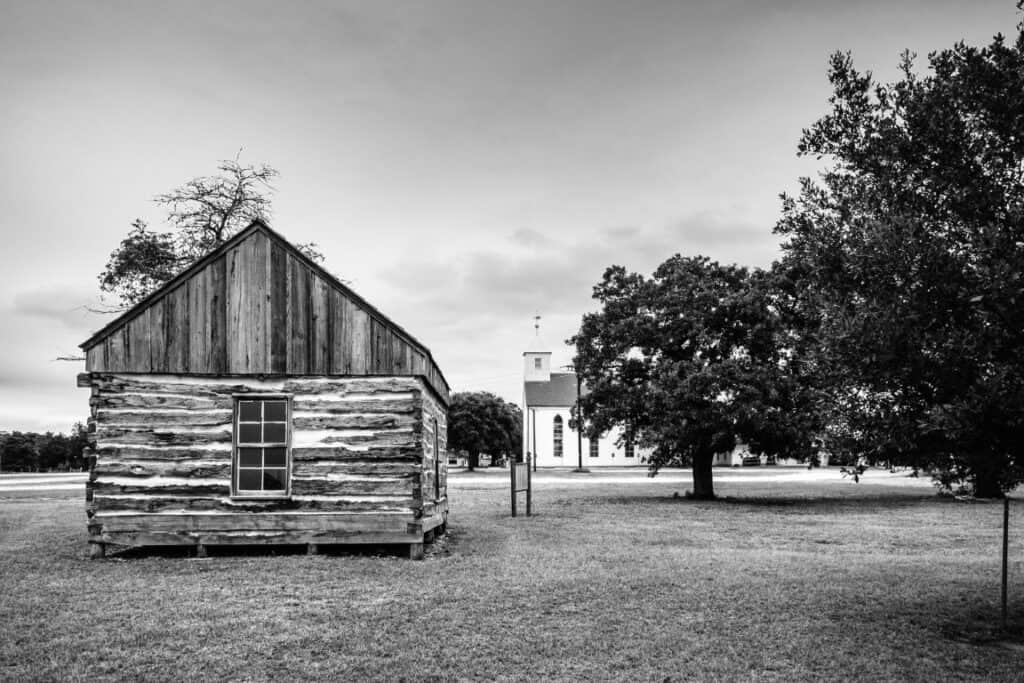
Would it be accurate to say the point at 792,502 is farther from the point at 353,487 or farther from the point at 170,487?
the point at 170,487

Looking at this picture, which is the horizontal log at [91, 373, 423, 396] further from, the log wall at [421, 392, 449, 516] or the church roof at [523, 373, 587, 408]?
the church roof at [523, 373, 587, 408]

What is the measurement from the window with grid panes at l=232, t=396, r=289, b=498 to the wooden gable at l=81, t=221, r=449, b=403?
762mm

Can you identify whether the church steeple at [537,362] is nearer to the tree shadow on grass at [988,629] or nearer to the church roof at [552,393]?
the church roof at [552,393]

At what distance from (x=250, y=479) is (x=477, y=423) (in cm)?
5725

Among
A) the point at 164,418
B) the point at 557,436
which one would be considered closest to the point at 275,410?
the point at 164,418

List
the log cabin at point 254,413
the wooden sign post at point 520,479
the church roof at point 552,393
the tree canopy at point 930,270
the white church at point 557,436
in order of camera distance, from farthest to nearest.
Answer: the church roof at point 552,393
the white church at point 557,436
the wooden sign post at point 520,479
the log cabin at point 254,413
the tree canopy at point 930,270

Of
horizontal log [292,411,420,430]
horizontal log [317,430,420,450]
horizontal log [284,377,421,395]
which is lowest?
horizontal log [317,430,420,450]

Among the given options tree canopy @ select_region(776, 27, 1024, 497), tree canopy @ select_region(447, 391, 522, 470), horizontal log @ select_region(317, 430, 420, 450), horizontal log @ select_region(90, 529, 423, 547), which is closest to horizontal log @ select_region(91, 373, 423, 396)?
horizontal log @ select_region(317, 430, 420, 450)

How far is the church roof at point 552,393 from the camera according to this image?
8806cm

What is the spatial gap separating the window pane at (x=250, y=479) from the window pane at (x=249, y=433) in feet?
1.82

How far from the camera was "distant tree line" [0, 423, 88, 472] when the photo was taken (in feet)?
263

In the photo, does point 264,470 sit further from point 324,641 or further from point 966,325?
point 966,325

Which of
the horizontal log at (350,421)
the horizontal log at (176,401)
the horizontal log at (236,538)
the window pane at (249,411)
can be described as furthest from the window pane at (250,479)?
the horizontal log at (176,401)

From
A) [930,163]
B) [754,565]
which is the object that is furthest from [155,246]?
[930,163]
